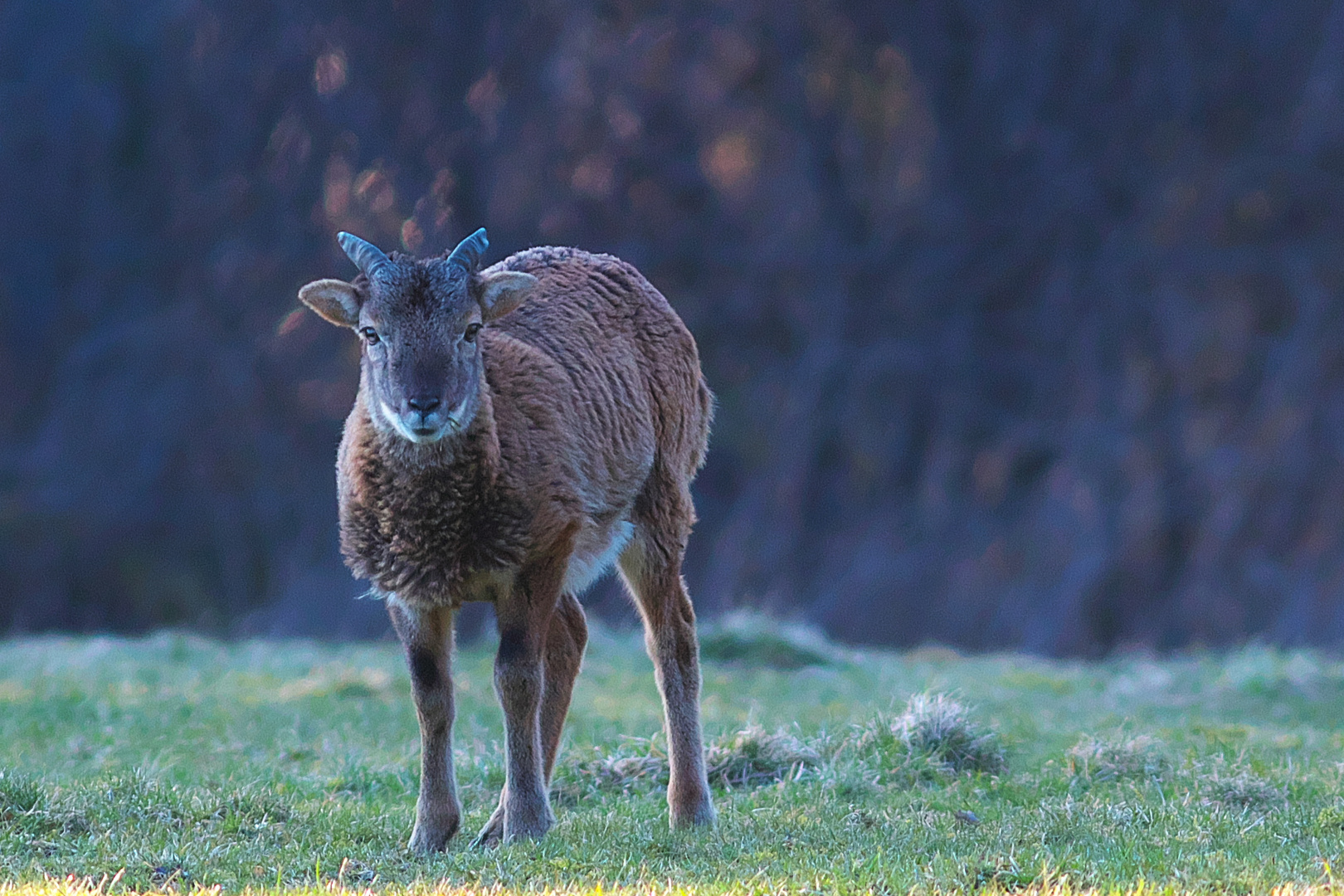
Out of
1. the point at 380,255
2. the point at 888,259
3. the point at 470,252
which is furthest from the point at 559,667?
the point at 888,259

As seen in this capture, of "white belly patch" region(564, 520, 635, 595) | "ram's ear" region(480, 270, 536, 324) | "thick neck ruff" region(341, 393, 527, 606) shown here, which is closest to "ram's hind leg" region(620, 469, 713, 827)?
"white belly patch" region(564, 520, 635, 595)

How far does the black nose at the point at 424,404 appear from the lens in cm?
688

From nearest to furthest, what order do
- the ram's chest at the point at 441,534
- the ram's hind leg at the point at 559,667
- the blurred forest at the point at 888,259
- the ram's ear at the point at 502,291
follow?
1. the ram's chest at the point at 441,534
2. the ram's ear at the point at 502,291
3. the ram's hind leg at the point at 559,667
4. the blurred forest at the point at 888,259

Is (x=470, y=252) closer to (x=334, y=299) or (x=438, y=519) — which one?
(x=334, y=299)

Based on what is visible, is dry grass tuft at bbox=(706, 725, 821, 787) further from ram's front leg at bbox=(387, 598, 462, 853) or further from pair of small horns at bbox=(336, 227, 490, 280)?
pair of small horns at bbox=(336, 227, 490, 280)

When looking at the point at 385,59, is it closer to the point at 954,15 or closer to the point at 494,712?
the point at 954,15

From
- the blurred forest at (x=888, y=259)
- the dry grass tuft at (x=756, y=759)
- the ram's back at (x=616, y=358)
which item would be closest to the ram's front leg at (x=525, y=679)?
the ram's back at (x=616, y=358)

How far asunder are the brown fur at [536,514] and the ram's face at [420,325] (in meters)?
0.03

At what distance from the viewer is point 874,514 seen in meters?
23.5

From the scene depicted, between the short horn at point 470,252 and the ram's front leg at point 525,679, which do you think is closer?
the ram's front leg at point 525,679

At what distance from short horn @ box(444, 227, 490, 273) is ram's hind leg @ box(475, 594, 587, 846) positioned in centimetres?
170

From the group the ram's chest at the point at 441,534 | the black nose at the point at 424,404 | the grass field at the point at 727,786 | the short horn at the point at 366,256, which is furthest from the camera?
the short horn at the point at 366,256

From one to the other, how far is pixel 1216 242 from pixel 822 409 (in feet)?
18.3

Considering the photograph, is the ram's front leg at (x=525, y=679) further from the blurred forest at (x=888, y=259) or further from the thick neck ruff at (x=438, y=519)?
the blurred forest at (x=888, y=259)
